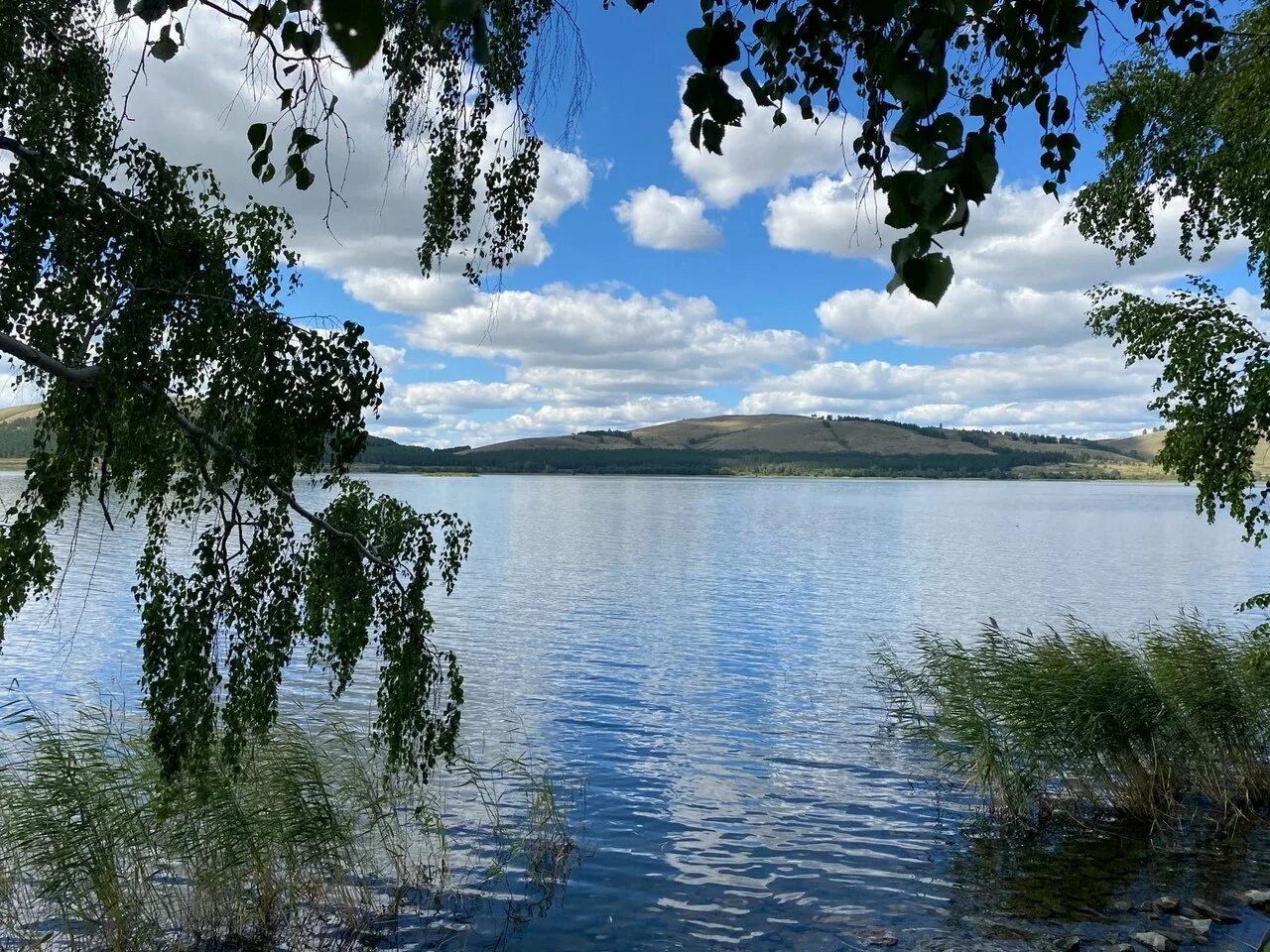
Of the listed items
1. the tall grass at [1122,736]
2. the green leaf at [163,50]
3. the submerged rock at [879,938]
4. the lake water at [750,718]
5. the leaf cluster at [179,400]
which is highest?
the green leaf at [163,50]

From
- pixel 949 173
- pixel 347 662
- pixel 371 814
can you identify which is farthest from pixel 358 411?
pixel 371 814

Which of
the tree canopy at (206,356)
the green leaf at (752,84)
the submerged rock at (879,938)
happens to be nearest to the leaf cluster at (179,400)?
the tree canopy at (206,356)

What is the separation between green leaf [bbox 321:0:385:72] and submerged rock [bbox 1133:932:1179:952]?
576 inches

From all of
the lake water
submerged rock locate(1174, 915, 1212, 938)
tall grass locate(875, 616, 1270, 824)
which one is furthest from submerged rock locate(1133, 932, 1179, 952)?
tall grass locate(875, 616, 1270, 824)

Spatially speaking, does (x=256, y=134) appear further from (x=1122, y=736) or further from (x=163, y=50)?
(x=1122, y=736)

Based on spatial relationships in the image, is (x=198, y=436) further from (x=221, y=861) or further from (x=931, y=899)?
(x=931, y=899)

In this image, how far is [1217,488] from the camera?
618 inches

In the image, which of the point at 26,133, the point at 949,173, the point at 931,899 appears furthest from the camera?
the point at 931,899

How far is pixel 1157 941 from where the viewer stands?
12.1m

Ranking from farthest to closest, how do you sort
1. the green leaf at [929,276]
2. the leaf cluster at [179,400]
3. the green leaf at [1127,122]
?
the leaf cluster at [179,400]
the green leaf at [1127,122]
the green leaf at [929,276]

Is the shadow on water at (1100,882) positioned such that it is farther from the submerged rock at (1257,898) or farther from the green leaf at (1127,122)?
the green leaf at (1127,122)

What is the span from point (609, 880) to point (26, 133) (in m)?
12.9

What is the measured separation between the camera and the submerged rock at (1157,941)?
39.5 feet

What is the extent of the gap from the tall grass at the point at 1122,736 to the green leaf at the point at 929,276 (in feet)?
57.1
